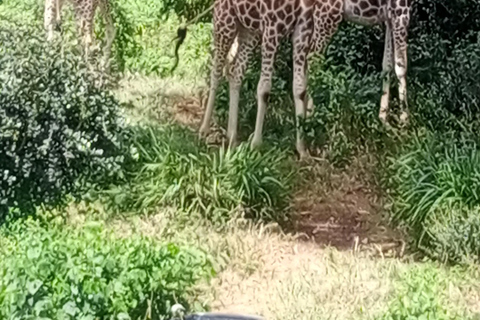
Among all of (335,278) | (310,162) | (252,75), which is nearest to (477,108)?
(310,162)

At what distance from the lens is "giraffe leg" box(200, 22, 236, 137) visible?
10367 millimetres

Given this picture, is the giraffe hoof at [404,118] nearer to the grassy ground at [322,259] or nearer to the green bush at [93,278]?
the grassy ground at [322,259]

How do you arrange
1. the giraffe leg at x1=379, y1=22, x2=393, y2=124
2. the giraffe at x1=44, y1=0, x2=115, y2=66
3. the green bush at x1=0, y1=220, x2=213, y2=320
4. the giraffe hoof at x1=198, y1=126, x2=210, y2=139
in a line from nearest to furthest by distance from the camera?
the green bush at x1=0, y1=220, x2=213, y2=320 < the giraffe leg at x1=379, y1=22, x2=393, y2=124 < the giraffe hoof at x1=198, y1=126, x2=210, y2=139 < the giraffe at x1=44, y1=0, x2=115, y2=66

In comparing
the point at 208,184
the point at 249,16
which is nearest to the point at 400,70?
the point at 249,16

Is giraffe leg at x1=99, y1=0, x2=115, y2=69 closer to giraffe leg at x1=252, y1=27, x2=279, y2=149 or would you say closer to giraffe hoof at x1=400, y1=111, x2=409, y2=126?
giraffe leg at x1=252, y1=27, x2=279, y2=149

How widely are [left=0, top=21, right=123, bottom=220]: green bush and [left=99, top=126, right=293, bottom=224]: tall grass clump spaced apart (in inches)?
12.3

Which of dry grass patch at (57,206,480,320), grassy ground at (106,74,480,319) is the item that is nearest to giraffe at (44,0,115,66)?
grassy ground at (106,74,480,319)

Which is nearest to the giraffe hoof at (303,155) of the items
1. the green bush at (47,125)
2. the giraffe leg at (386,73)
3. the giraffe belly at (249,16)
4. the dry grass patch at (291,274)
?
the giraffe leg at (386,73)

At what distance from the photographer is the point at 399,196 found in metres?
9.15

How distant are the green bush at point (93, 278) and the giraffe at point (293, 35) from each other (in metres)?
3.03

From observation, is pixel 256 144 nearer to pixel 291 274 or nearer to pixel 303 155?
pixel 303 155

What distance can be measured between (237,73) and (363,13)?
1.57m

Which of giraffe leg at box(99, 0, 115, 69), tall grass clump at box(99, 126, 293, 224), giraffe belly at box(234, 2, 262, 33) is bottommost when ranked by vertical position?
tall grass clump at box(99, 126, 293, 224)

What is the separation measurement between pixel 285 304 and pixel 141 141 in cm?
294
